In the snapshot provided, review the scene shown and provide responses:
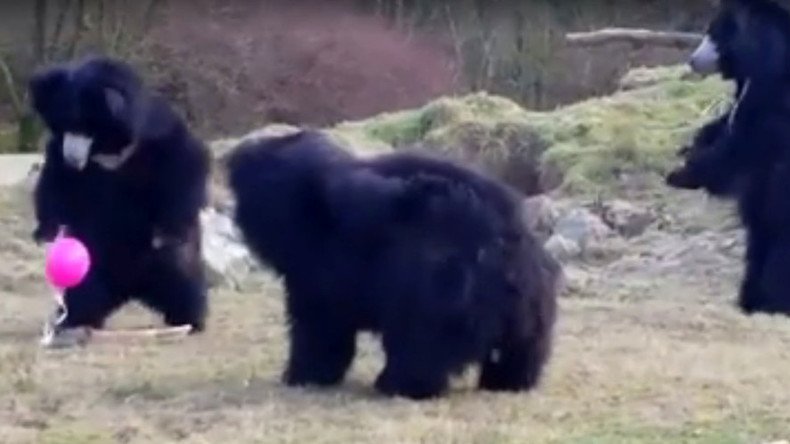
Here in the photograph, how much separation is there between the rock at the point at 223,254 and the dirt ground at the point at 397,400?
1.58ft

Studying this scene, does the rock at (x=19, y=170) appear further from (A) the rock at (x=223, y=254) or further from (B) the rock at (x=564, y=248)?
(B) the rock at (x=564, y=248)

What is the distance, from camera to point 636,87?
534 inches

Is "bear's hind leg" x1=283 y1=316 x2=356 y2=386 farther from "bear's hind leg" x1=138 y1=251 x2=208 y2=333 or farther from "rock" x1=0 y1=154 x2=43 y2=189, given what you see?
"rock" x1=0 y1=154 x2=43 y2=189

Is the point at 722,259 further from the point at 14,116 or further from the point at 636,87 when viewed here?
the point at 14,116

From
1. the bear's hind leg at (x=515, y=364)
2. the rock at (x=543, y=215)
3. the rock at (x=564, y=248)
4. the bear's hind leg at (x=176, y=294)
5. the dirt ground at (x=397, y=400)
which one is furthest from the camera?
the rock at (x=543, y=215)

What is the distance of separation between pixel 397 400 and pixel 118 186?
2.09 meters

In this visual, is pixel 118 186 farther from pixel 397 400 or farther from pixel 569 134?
pixel 569 134

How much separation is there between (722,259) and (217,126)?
11331 mm

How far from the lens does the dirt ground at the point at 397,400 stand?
5781mm

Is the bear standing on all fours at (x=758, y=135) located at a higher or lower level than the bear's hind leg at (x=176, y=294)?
higher

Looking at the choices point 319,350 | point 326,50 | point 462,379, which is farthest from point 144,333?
point 326,50

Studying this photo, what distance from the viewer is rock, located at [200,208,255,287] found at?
9.67 m

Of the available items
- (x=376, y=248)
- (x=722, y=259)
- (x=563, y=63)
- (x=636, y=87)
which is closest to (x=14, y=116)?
(x=563, y=63)

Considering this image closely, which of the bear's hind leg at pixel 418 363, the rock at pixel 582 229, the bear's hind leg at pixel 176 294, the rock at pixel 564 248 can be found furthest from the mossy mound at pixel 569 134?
the bear's hind leg at pixel 418 363
